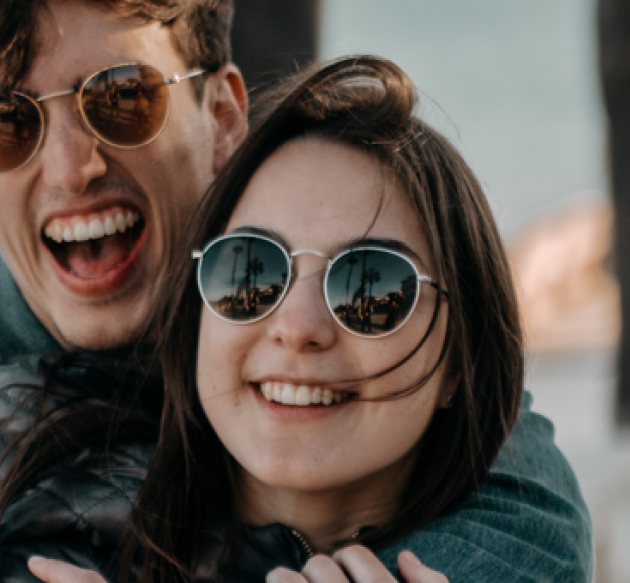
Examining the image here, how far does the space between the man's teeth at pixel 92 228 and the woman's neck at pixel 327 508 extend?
0.74 meters

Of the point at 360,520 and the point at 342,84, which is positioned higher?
the point at 342,84

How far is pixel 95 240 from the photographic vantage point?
7.34 ft

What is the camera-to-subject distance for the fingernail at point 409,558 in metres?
1.71

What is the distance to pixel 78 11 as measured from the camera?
2035 millimetres

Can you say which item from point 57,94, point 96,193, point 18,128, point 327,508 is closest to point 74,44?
point 57,94

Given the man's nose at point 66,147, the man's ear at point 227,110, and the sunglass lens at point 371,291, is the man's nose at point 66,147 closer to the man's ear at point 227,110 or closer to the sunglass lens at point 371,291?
the man's ear at point 227,110

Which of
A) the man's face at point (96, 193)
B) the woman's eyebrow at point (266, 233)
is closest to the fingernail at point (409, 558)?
the woman's eyebrow at point (266, 233)

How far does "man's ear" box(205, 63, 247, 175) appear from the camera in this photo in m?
2.38

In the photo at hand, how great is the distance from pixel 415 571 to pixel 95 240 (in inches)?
48.2

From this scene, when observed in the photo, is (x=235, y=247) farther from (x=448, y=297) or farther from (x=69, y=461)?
(x=69, y=461)

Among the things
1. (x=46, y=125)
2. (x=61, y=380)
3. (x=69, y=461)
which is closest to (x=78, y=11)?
(x=46, y=125)

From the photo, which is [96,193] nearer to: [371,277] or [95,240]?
[95,240]

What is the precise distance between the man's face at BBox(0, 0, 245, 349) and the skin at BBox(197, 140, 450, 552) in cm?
42

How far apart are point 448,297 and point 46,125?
108 centimetres
